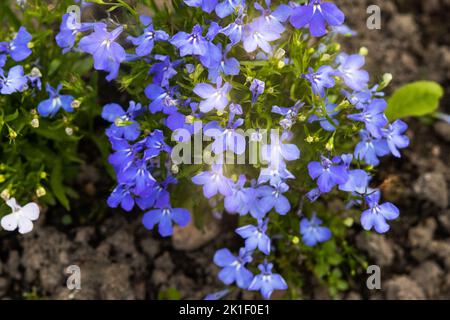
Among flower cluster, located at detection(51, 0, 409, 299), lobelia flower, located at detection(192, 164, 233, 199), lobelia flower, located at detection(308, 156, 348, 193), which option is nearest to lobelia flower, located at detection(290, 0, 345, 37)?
flower cluster, located at detection(51, 0, 409, 299)

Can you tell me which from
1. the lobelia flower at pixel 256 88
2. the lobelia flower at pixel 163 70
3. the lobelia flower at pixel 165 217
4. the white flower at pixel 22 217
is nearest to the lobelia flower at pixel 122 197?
the lobelia flower at pixel 165 217

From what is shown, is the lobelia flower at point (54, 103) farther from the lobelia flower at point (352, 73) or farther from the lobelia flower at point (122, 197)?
Answer: the lobelia flower at point (352, 73)

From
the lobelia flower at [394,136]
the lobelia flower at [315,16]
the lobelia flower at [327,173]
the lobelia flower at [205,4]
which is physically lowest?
the lobelia flower at [327,173]

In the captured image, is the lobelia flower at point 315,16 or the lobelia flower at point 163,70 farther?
the lobelia flower at point 163,70

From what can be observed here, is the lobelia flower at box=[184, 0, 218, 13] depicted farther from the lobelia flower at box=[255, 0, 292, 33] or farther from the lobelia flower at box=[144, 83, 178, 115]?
the lobelia flower at box=[144, 83, 178, 115]

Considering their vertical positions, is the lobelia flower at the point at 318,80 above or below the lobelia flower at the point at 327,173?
above

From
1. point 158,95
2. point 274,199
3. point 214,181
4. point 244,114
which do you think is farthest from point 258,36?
point 274,199

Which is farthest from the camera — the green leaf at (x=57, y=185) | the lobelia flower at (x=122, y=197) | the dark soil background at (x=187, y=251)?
the dark soil background at (x=187, y=251)
